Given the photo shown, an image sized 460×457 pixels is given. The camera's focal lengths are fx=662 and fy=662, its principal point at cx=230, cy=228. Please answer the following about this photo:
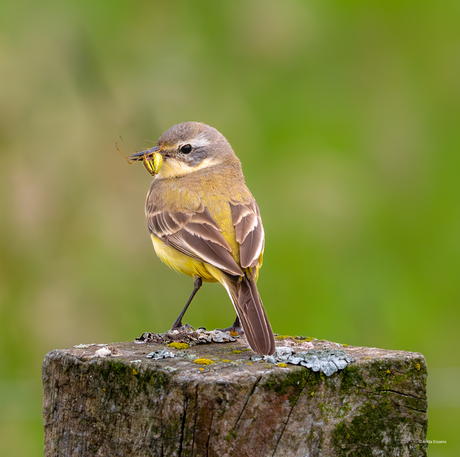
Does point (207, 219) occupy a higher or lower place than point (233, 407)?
higher

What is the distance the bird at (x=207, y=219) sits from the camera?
4.34 m

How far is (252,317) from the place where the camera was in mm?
3887

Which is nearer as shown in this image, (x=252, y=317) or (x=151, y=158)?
(x=252, y=317)

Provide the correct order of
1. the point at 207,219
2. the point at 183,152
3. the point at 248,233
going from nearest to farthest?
the point at 248,233
the point at 207,219
the point at 183,152

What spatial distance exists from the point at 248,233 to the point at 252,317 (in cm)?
104

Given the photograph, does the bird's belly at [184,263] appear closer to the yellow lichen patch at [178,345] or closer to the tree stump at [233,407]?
the yellow lichen patch at [178,345]

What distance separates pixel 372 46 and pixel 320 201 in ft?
7.32

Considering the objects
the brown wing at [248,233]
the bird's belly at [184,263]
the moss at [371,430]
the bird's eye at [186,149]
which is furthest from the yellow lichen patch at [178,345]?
the bird's eye at [186,149]

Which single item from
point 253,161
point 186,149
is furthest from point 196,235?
point 253,161

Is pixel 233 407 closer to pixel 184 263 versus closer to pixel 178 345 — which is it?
pixel 178 345

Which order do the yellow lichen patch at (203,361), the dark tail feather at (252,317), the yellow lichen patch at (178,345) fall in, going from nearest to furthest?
the yellow lichen patch at (203,361) → the dark tail feather at (252,317) → the yellow lichen patch at (178,345)

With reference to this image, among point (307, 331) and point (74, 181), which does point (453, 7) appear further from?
point (74, 181)

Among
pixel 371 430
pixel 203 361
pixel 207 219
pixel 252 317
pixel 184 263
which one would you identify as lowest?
pixel 371 430

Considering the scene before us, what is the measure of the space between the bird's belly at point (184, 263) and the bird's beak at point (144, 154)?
91 cm
